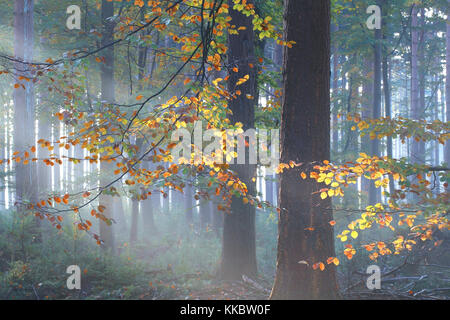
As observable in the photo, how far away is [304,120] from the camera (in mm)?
5156

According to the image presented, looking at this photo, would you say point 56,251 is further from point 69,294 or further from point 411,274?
point 411,274

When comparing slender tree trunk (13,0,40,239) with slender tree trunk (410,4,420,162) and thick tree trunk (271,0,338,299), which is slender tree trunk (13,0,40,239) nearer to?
thick tree trunk (271,0,338,299)

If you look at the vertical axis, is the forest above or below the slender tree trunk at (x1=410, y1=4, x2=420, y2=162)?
below

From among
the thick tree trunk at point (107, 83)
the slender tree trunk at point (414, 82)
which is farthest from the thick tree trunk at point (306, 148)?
the slender tree trunk at point (414, 82)

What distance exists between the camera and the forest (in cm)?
513

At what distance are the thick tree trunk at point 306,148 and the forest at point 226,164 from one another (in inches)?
0.8

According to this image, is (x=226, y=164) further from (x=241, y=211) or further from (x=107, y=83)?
(x=107, y=83)

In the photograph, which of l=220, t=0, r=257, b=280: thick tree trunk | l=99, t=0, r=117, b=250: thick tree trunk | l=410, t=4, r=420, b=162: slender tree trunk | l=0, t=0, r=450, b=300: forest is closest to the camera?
l=0, t=0, r=450, b=300: forest

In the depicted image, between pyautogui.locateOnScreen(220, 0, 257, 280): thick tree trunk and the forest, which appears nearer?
the forest

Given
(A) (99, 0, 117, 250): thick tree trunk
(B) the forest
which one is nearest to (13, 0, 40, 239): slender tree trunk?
(B) the forest

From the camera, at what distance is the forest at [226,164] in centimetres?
513

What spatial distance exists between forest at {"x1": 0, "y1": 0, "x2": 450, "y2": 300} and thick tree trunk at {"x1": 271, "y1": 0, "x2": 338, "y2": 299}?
2cm
